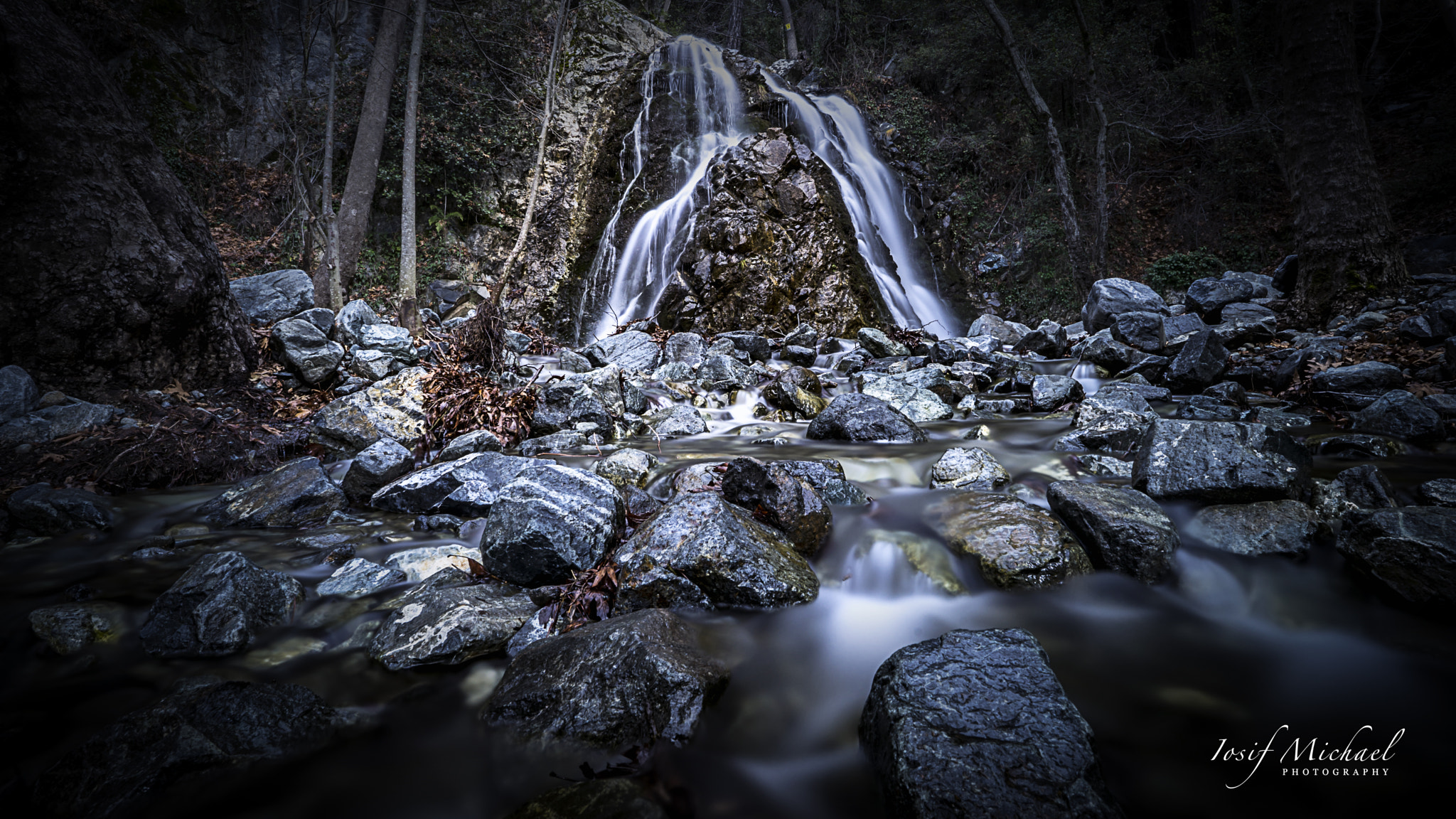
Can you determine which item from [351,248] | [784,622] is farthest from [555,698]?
[351,248]

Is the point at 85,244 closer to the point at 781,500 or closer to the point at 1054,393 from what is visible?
the point at 781,500

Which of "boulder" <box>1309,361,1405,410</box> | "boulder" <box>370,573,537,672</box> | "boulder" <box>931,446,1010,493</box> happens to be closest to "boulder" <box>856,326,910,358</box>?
"boulder" <box>1309,361,1405,410</box>

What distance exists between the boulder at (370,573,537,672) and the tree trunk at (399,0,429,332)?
7.89 meters

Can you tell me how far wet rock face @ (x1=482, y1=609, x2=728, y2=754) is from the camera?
1692mm

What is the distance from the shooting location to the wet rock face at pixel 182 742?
4.81 feet

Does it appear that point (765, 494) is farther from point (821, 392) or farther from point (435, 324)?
point (435, 324)

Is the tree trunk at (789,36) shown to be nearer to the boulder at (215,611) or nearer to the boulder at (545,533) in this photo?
the boulder at (545,533)

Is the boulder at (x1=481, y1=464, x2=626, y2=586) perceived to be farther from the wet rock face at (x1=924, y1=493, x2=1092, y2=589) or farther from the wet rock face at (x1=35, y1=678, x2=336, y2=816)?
the wet rock face at (x1=924, y1=493, x2=1092, y2=589)

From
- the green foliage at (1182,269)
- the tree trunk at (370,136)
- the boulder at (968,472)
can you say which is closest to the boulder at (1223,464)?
the boulder at (968,472)

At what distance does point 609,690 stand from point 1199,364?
22.3 feet

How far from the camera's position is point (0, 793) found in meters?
1.51

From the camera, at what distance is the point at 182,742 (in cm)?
155

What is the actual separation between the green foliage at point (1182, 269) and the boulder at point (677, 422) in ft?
39.1

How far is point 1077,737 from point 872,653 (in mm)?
909
